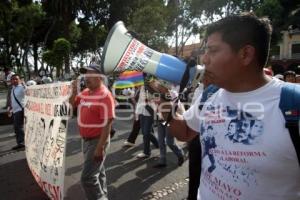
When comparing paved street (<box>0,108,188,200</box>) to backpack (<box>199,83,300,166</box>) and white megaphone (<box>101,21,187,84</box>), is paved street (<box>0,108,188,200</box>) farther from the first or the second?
backpack (<box>199,83,300,166</box>)

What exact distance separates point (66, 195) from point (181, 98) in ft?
10.8

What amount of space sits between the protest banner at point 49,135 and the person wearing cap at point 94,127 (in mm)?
223

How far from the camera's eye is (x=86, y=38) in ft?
113

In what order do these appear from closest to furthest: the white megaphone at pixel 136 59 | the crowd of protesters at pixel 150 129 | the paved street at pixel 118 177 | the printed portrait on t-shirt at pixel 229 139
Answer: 1. the printed portrait on t-shirt at pixel 229 139
2. the crowd of protesters at pixel 150 129
3. the white megaphone at pixel 136 59
4. the paved street at pixel 118 177

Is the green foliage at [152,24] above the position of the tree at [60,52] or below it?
above

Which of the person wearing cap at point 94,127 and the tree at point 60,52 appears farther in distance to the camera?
the tree at point 60,52

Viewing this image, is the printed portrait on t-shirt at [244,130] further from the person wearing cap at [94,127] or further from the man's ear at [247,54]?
the person wearing cap at [94,127]

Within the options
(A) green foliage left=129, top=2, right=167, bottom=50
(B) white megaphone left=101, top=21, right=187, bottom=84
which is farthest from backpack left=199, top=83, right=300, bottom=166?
(A) green foliage left=129, top=2, right=167, bottom=50

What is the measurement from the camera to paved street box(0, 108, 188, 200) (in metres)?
4.79

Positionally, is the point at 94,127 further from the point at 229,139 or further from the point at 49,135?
the point at 229,139

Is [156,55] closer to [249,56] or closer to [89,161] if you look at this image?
[249,56]

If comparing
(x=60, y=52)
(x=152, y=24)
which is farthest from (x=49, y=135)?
(x=60, y=52)

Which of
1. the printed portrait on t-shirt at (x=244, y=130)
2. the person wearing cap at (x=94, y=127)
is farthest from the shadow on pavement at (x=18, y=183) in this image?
the printed portrait on t-shirt at (x=244, y=130)

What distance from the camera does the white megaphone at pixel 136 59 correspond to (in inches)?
81.7
